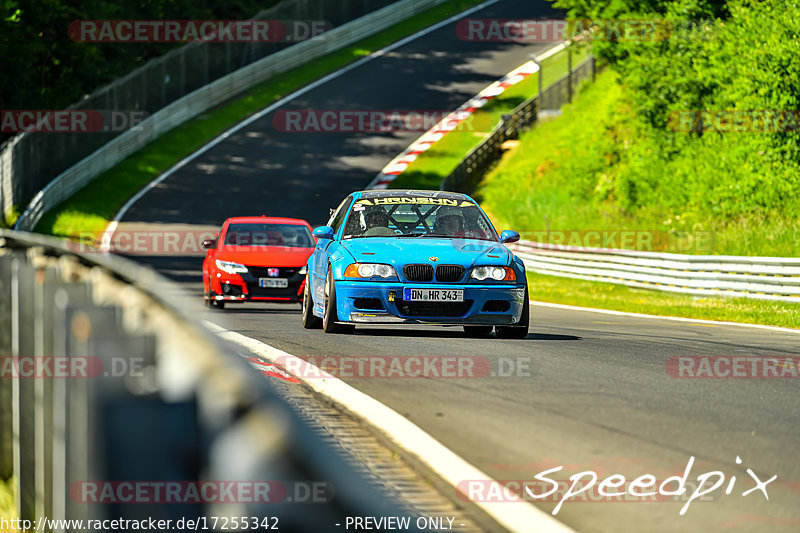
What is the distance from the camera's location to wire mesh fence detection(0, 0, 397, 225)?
38.2 m

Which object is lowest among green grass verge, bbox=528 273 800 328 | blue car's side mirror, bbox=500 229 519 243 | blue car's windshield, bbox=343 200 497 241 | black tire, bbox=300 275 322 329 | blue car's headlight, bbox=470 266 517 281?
green grass verge, bbox=528 273 800 328

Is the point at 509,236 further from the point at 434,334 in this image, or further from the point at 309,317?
the point at 309,317

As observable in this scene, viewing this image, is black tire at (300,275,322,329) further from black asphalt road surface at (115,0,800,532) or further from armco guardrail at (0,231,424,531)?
armco guardrail at (0,231,424,531)

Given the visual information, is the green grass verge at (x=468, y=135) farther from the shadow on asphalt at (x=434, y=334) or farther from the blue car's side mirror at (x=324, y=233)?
the blue car's side mirror at (x=324, y=233)

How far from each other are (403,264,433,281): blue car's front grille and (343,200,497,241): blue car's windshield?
1.21 metres

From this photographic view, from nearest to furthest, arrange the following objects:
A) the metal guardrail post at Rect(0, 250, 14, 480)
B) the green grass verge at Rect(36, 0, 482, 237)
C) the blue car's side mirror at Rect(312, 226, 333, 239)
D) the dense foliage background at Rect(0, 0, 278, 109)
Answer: the metal guardrail post at Rect(0, 250, 14, 480), the blue car's side mirror at Rect(312, 226, 333, 239), the green grass verge at Rect(36, 0, 482, 237), the dense foliage background at Rect(0, 0, 278, 109)

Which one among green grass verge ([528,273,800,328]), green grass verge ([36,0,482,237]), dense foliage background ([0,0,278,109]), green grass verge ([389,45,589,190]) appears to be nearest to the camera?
green grass verge ([528,273,800,328])

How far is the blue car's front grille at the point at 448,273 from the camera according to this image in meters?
12.4

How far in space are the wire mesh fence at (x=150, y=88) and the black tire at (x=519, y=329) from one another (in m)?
27.5

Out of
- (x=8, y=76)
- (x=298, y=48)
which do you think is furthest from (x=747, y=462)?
(x=298, y=48)

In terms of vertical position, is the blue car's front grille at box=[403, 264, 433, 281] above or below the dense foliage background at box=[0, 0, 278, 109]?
below

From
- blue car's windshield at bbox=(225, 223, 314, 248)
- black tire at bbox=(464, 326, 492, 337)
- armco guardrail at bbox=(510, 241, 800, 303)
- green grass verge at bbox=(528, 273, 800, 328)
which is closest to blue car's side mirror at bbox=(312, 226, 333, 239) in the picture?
black tire at bbox=(464, 326, 492, 337)

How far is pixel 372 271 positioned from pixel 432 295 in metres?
0.66

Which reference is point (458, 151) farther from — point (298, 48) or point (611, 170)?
point (298, 48)
